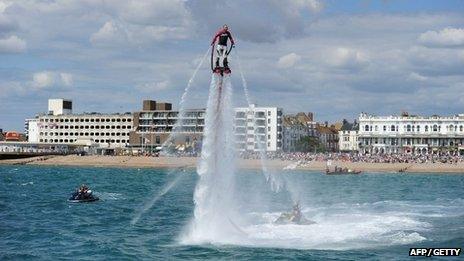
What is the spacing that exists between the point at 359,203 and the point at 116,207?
91.0ft

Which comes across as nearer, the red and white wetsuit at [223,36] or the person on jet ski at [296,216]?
the red and white wetsuit at [223,36]

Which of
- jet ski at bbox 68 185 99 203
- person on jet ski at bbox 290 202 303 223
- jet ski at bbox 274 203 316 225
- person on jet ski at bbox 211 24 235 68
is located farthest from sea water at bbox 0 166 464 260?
person on jet ski at bbox 211 24 235 68

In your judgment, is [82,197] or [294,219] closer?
[294,219]

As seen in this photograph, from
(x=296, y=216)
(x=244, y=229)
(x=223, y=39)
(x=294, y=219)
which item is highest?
(x=223, y=39)

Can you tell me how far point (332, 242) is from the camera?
5369 centimetres

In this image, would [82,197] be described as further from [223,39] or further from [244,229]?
[223,39]

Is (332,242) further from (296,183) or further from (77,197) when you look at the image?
(296,183)

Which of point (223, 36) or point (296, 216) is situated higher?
point (223, 36)

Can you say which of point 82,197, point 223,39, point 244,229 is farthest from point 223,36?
point 82,197

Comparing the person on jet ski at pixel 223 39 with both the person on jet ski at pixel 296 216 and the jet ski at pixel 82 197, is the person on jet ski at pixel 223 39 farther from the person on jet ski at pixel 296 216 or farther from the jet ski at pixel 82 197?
the jet ski at pixel 82 197

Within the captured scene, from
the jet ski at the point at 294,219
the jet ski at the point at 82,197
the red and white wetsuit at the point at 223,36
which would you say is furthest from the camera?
the jet ski at the point at 82,197

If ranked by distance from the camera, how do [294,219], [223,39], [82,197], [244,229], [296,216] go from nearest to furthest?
1. [223,39]
2. [244,229]
3. [294,219]
4. [296,216]
5. [82,197]

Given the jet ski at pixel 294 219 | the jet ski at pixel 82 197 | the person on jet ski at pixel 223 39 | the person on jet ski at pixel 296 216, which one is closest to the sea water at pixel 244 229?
the jet ski at pixel 294 219

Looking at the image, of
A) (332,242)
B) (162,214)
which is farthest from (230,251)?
(162,214)
